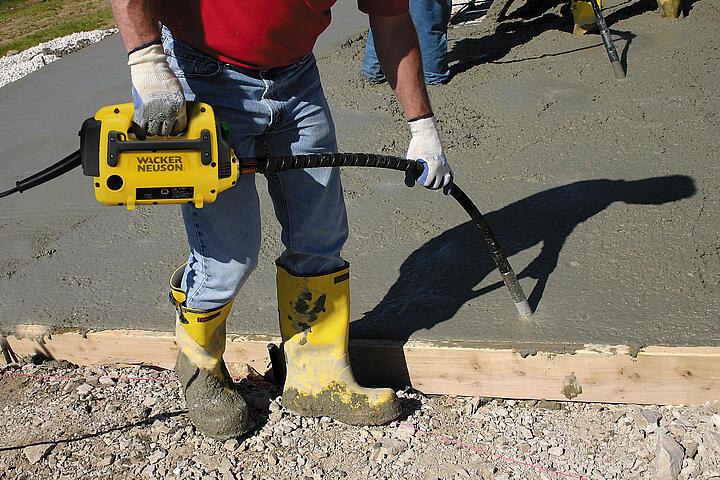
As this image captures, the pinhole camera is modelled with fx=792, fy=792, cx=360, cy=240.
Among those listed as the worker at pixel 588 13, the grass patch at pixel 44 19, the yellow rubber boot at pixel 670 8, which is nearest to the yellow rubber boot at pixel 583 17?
the worker at pixel 588 13

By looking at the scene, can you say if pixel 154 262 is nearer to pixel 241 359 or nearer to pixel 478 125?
pixel 241 359

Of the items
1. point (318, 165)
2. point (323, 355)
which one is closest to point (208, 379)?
point (323, 355)

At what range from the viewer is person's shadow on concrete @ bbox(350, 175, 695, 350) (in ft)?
9.60

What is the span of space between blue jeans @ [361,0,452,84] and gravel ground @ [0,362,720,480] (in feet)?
10.3

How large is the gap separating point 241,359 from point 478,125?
7.71 ft

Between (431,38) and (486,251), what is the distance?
8.29ft

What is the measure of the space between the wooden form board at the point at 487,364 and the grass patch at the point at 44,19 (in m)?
6.59

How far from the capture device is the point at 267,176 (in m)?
2.42

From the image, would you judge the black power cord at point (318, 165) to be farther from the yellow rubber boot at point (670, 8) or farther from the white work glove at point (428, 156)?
the yellow rubber boot at point (670, 8)

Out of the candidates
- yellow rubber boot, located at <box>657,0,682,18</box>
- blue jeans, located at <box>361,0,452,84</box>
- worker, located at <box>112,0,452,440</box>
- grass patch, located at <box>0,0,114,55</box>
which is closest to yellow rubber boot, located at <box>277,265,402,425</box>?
worker, located at <box>112,0,452,440</box>

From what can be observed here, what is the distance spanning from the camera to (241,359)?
288 centimetres

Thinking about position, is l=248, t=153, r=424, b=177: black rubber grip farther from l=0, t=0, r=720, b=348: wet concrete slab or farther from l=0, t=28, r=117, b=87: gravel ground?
l=0, t=28, r=117, b=87: gravel ground

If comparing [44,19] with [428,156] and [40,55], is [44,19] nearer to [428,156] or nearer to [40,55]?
[40,55]

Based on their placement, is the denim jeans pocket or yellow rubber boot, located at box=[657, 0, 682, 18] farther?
yellow rubber boot, located at box=[657, 0, 682, 18]
